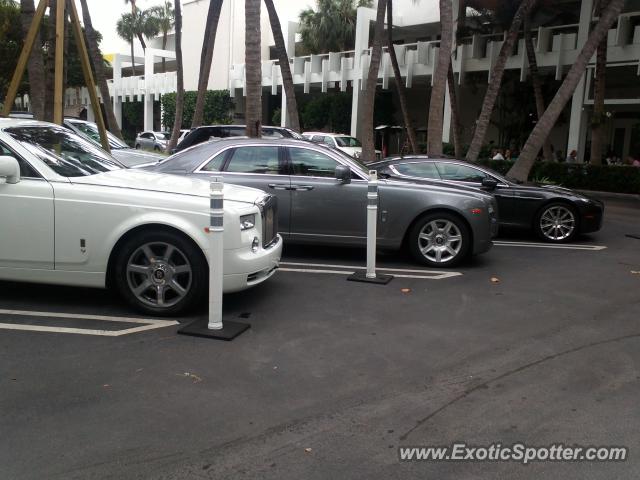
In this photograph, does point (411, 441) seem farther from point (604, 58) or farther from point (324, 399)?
point (604, 58)

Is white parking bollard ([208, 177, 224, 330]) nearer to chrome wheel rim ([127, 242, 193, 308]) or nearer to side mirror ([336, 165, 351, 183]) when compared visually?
chrome wheel rim ([127, 242, 193, 308])

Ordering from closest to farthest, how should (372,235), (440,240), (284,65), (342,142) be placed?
(372,235) < (440,240) < (284,65) < (342,142)

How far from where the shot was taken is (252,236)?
5.73 m

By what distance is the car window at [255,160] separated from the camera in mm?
8273

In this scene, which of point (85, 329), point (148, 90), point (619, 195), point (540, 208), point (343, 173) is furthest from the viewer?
point (148, 90)

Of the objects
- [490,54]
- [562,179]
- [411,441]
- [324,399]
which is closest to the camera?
[411,441]

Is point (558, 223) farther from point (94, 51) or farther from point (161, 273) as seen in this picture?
point (94, 51)

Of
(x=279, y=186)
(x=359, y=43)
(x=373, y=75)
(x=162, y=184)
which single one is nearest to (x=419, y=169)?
(x=279, y=186)

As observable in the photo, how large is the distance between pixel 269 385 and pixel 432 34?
1200 inches

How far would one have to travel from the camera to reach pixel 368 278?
288 inches

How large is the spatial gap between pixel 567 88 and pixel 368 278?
10.5m

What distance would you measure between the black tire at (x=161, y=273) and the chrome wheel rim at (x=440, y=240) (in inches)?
142

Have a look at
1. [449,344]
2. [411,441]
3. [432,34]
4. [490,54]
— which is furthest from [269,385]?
[432,34]

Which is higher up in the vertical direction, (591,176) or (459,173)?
(459,173)
